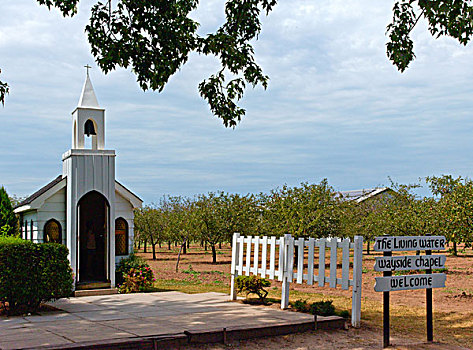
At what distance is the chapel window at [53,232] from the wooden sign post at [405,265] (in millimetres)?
9005

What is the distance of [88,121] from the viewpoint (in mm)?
14195

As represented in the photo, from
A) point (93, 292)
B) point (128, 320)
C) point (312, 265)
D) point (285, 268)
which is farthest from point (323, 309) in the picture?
point (93, 292)

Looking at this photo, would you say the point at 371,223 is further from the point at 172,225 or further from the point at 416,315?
the point at 416,315

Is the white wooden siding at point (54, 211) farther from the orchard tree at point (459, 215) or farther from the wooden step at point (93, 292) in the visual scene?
the orchard tree at point (459, 215)

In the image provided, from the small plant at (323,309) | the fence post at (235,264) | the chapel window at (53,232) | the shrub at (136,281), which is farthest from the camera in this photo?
the shrub at (136,281)

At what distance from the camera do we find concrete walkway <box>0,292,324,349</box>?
24.5 ft

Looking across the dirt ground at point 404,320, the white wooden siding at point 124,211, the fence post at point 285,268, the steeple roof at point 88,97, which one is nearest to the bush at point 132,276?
the white wooden siding at point 124,211

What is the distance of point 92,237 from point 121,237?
0.81 metres

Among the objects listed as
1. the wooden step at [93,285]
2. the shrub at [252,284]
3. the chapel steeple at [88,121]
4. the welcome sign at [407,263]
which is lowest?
the wooden step at [93,285]

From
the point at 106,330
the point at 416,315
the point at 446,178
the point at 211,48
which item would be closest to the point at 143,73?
the point at 211,48

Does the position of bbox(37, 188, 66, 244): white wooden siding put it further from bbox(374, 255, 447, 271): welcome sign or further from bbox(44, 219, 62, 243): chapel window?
bbox(374, 255, 447, 271): welcome sign

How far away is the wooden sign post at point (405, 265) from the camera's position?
7707 mm

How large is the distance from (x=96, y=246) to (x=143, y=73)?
757 centimetres

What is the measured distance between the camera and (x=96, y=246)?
14.6 m
